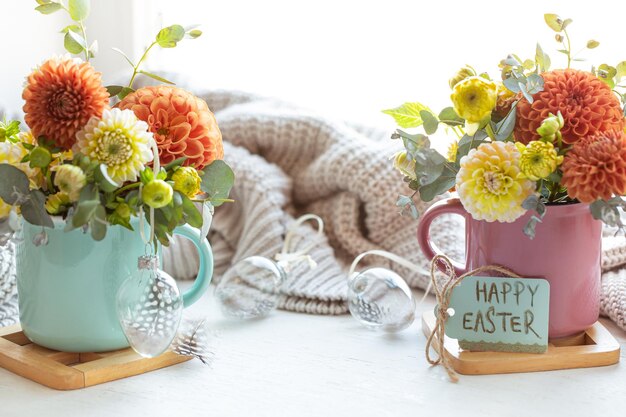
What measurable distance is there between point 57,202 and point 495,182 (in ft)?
1.30

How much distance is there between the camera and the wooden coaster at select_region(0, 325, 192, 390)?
0.77 m

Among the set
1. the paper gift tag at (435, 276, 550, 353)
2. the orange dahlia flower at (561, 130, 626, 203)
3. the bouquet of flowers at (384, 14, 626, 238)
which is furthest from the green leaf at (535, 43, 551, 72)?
the paper gift tag at (435, 276, 550, 353)

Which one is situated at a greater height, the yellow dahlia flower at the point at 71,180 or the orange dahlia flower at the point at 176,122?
the orange dahlia flower at the point at 176,122

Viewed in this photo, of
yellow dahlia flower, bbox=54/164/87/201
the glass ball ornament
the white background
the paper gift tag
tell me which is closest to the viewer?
yellow dahlia flower, bbox=54/164/87/201

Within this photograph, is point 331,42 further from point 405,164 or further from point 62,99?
point 62,99

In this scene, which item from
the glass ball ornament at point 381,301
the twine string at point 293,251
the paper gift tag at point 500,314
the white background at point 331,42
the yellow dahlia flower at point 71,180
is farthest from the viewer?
the white background at point 331,42

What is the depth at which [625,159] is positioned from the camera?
2.37ft

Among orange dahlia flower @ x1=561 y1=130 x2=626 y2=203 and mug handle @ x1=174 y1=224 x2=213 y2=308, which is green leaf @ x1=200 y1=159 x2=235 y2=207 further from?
orange dahlia flower @ x1=561 y1=130 x2=626 y2=203

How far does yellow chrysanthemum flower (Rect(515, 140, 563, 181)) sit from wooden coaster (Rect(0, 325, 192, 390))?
391 mm

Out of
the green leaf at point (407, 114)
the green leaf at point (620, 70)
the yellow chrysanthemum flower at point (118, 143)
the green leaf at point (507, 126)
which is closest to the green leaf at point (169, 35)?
the yellow chrysanthemum flower at point (118, 143)

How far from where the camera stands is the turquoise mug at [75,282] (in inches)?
30.5

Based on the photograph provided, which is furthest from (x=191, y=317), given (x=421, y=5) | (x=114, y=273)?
(x=421, y=5)

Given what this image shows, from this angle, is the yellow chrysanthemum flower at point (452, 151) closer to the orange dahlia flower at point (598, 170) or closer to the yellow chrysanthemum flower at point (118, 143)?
the orange dahlia flower at point (598, 170)

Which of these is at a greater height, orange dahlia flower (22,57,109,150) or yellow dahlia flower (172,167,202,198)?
orange dahlia flower (22,57,109,150)
